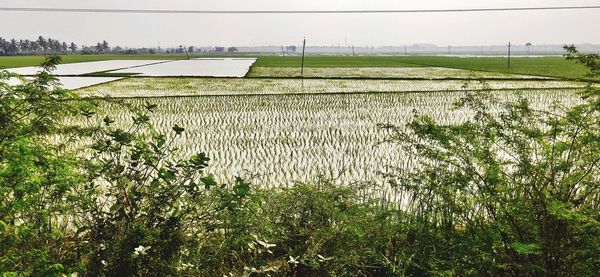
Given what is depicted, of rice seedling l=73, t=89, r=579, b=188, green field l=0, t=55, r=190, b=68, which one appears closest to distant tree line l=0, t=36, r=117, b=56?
green field l=0, t=55, r=190, b=68

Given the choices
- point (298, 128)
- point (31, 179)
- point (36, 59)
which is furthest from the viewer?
point (36, 59)

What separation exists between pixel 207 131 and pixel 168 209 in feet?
25.5

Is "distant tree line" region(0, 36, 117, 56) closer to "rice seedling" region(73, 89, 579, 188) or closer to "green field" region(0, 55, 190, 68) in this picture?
"green field" region(0, 55, 190, 68)

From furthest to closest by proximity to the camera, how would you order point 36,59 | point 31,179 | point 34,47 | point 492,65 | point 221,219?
point 34,47
point 36,59
point 492,65
point 221,219
point 31,179

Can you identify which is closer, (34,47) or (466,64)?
(466,64)

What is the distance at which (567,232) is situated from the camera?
275cm

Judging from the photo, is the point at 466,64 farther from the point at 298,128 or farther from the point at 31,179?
the point at 31,179

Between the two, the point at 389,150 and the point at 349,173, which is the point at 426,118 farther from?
the point at 389,150

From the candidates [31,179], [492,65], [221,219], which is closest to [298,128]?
[221,219]

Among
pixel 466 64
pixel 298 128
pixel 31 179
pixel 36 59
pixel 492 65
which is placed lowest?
pixel 298 128

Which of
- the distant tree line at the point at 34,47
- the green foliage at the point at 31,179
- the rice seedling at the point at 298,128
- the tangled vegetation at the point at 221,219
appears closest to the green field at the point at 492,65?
the rice seedling at the point at 298,128

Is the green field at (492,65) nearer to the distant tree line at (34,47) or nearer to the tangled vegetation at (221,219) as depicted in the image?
the tangled vegetation at (221,219)

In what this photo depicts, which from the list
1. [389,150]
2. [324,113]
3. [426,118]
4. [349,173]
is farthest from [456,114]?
[426,118]

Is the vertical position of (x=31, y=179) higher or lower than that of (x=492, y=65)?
lower
